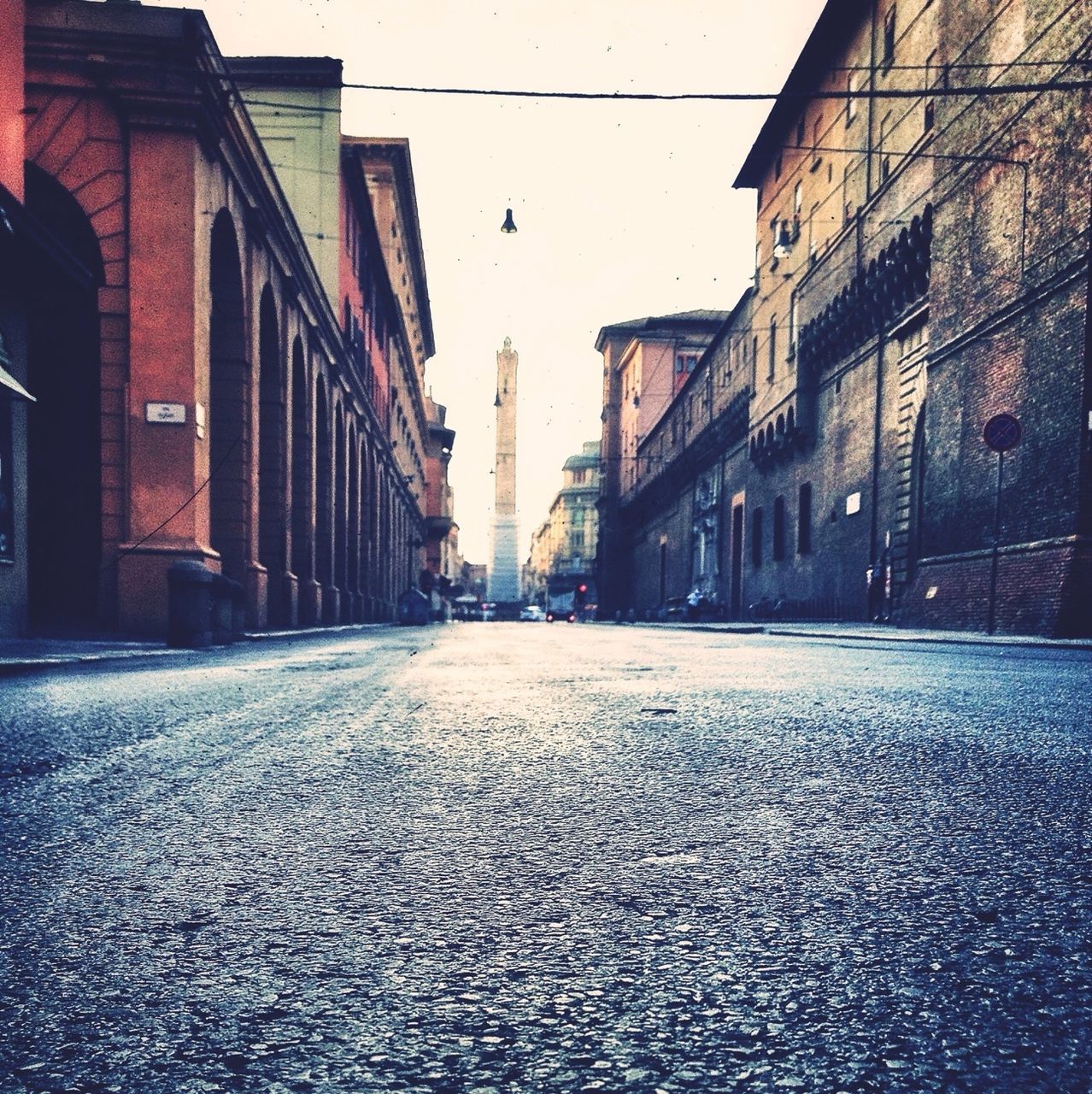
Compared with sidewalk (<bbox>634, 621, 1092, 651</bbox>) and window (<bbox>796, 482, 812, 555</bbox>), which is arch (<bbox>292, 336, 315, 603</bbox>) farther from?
window (<bbox>796, 482, 812, 555</bbox>)

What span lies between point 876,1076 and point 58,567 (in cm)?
1540

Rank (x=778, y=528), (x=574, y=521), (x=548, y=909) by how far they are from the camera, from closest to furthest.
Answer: (x=548, y=909)
(x=778, y=528)
(x=574, y=521)

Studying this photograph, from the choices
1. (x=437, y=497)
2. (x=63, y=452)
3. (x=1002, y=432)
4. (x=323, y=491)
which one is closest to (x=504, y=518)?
(x=437, y=497)

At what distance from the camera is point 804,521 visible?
2888 centimetres

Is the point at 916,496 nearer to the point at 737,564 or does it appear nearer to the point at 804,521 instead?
the point at 804,521

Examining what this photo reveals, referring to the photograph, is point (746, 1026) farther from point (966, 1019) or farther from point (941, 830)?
point (941, 830)

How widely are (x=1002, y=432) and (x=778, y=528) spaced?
1801 cm

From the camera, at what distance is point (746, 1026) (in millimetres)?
1233

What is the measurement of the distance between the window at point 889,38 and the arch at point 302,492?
15001mm

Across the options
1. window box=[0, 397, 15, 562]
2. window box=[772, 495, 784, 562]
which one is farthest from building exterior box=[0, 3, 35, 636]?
window box=[772, 495, 784, 562]

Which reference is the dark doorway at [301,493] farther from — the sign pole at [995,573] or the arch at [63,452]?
the sign pole at [995,573]

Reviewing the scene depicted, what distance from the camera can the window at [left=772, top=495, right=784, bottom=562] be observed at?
31.2m

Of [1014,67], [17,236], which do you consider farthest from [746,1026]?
[1014,67]

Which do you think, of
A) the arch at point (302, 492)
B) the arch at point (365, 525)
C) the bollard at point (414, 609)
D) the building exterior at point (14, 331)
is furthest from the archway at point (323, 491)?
the building exterior at point (14, 331)
